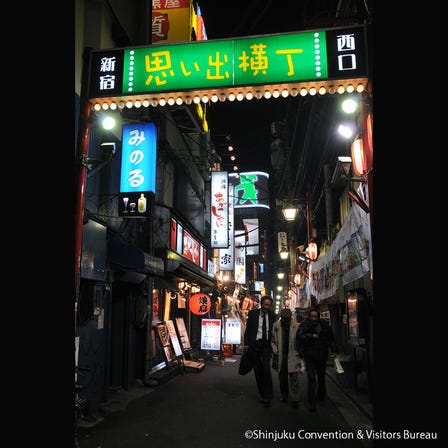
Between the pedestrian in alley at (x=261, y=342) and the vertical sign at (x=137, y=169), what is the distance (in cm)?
391

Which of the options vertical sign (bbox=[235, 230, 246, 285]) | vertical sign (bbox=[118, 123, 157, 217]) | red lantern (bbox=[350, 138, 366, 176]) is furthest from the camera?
vertical sign (bbox=[235, 230, 246, 285])

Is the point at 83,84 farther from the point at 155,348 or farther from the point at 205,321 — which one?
the point at 205,321

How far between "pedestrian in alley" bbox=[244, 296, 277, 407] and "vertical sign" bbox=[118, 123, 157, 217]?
12.8 ft

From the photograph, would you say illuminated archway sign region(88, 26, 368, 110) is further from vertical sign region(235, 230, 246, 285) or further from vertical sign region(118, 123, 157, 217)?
vertical sign region(235, 230, 246, 285)

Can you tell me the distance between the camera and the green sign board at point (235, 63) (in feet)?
21.8

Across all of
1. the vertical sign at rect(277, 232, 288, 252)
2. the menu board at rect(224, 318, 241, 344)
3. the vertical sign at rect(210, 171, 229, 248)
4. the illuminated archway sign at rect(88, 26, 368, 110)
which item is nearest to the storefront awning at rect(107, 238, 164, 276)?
the illuminated archway sign at rect(88, 26, 368, 110)

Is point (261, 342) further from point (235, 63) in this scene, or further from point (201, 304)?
point (201, 304)

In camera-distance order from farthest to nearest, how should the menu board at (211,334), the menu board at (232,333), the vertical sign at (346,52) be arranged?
1. the menu board at (232,333)
2. the menu board at (211,334)
3. the vertical sign at (346,52)

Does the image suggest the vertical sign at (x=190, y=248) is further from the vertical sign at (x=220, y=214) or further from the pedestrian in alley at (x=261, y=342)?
the pedestrian in alley at (x=261, y=342)

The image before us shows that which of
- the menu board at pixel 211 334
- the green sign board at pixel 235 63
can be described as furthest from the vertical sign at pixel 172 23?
the menu board at pixel 211 334

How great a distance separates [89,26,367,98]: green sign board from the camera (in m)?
6.65

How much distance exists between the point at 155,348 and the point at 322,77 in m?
11.3

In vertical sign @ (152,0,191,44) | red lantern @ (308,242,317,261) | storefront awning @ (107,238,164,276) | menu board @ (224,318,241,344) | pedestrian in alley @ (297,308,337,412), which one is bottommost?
menu board @ (224,318,241,344)

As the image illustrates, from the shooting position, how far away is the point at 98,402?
366 inches
